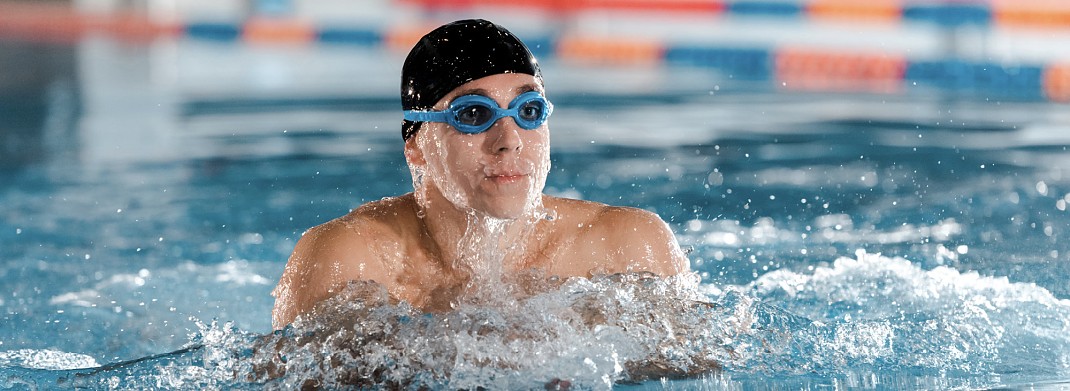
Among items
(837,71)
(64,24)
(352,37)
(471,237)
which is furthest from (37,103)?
(471,237)

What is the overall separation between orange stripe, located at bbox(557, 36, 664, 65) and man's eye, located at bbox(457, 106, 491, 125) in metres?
8.47

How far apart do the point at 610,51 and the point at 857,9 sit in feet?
7.13

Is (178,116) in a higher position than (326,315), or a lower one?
higher

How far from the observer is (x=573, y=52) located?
37.7 feet

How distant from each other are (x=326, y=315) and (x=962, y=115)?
585 centimetres

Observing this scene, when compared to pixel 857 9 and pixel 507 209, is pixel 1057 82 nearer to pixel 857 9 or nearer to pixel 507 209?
pixel 857 9

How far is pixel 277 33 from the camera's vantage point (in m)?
13.3

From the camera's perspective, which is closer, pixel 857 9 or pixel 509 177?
pixel 509 177

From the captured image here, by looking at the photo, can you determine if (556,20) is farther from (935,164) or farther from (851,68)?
(935,164)

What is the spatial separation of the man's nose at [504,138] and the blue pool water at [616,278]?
0.37 meters

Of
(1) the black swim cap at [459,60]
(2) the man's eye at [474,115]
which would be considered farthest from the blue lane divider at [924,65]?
(2) the man's eye at [474,115]

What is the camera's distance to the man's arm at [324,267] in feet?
8.52

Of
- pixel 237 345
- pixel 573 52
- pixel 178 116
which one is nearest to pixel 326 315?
pixel 237 345

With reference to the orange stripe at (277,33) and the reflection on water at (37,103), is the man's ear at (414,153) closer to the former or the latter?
the reflection on water at (37,103)
